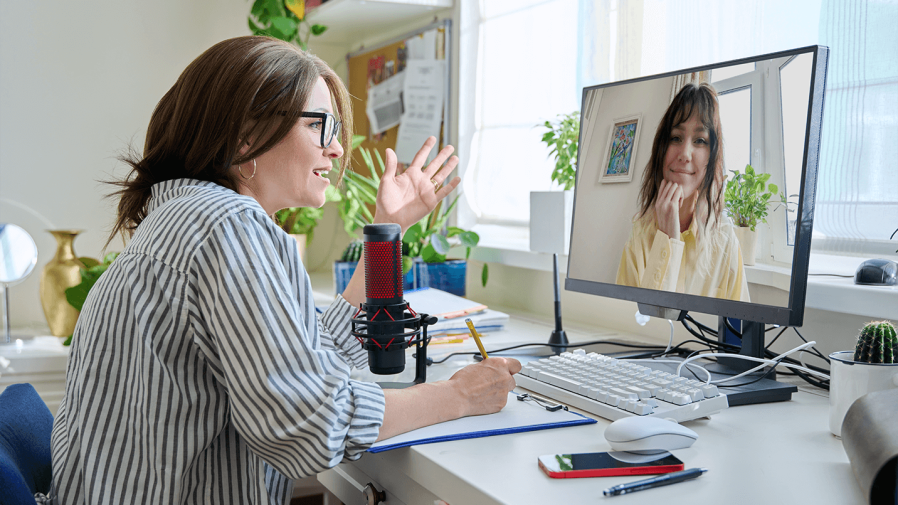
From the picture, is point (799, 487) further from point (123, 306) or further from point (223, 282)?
point (123, 306)

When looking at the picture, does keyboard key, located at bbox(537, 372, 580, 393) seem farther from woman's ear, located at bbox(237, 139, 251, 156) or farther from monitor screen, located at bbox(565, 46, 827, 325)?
woman's ear, located at bbox(237, 139, 251, 156)

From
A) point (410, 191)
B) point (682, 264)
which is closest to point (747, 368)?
point (682, 264)

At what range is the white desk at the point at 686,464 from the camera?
69 centimetres

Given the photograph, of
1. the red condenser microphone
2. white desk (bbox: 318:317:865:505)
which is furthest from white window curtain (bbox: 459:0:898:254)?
the red condenser microphone

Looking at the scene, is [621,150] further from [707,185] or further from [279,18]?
[279,18]

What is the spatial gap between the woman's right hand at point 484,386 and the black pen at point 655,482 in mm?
275

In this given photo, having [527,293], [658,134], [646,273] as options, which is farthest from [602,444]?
[527,293]

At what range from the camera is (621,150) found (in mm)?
1243

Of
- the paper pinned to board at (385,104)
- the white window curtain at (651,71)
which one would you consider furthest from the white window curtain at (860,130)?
the paper pinned to board at (385,104)

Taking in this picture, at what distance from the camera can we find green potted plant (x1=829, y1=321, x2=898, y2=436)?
816 millimetres

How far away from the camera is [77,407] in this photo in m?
0.85

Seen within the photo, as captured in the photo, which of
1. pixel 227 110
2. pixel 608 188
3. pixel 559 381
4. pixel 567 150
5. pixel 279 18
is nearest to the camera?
pixel 227 110

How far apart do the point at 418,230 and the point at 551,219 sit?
520mm

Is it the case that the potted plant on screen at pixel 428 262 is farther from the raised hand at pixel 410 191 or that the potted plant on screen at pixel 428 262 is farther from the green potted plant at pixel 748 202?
the green potted plant at pixel 748 202
